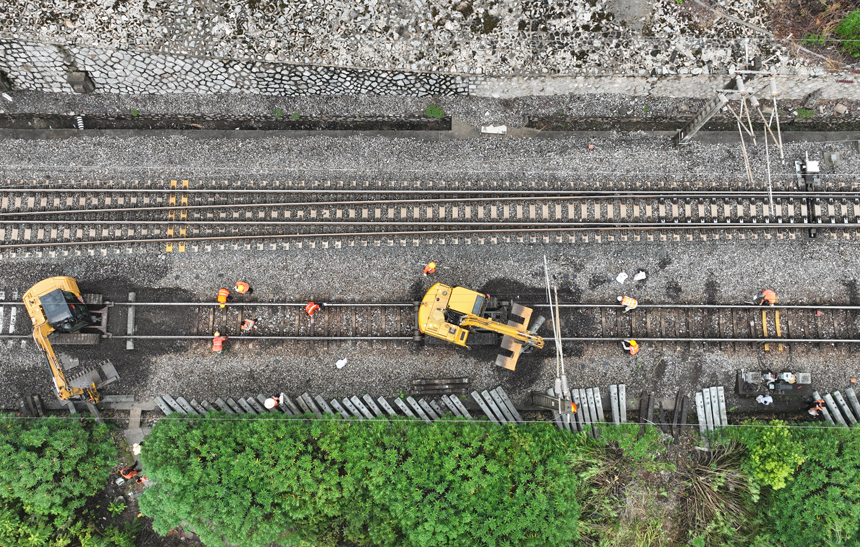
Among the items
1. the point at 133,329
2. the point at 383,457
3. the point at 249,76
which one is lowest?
the point at 383,457

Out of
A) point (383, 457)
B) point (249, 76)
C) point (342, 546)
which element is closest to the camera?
point (383, 457)

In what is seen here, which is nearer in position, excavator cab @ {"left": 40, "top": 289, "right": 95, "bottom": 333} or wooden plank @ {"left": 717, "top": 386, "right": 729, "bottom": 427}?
excavator cab @ {"left": 40, "top": 289, "right": 95, "bottom": 333}

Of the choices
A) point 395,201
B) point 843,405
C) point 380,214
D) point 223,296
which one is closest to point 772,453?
point 843,405

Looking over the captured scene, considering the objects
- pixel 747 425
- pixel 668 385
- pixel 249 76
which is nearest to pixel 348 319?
pixel 249 76

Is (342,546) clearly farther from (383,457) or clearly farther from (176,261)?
(176,261)

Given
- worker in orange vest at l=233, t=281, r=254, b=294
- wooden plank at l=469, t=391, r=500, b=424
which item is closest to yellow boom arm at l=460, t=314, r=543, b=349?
wooden plank at l=469, t=391, r=500, b=424

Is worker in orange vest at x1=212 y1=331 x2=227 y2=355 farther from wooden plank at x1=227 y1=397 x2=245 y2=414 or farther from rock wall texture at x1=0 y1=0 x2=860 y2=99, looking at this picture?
rock wall texture at x1=0 y1=0 x2=860 y2=99

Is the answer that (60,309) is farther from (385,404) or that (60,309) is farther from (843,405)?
(843,405)
